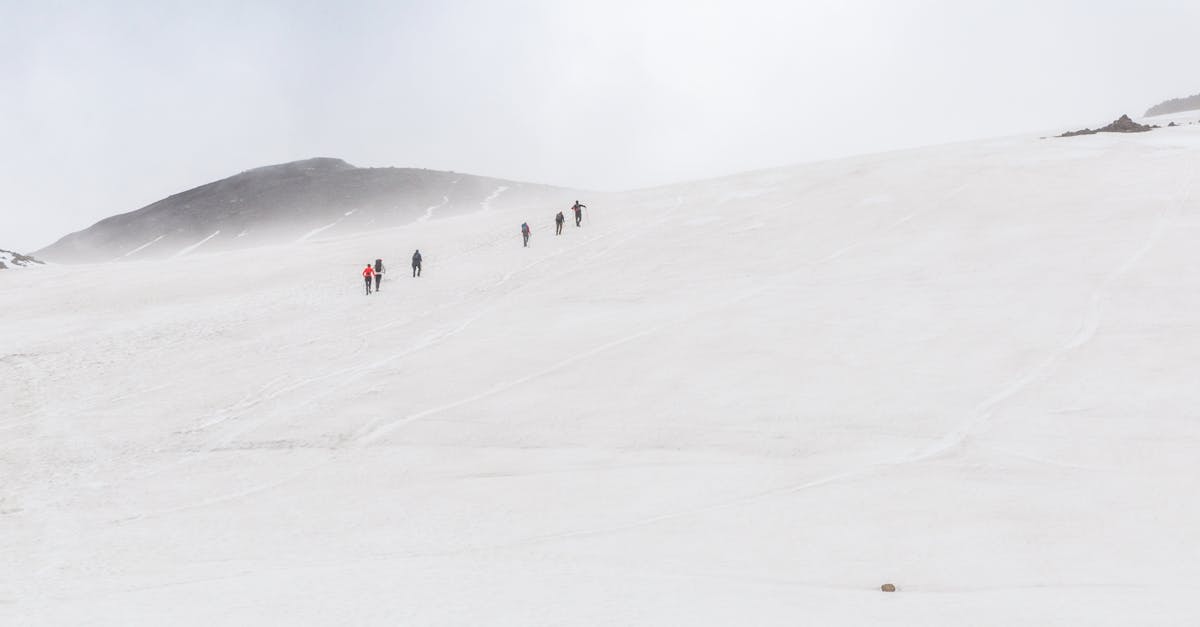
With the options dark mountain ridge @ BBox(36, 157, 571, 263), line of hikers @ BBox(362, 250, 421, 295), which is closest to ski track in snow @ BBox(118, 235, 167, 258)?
dark mountain ridge @ BBox(36, 157, 571, 263)

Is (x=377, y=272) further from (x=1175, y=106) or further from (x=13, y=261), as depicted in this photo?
(x=1175, y=106)

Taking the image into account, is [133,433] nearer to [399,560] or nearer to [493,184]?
[399,560]

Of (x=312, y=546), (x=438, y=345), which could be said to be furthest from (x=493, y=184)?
(x=312, y=546)

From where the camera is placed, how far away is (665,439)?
39.5ft

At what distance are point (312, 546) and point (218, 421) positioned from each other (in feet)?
21.7

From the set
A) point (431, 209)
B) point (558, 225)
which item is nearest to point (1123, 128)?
point (558, 225)

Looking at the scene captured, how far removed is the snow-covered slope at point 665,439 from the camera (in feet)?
25.2

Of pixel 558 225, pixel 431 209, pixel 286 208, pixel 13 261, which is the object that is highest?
pixel 286 208

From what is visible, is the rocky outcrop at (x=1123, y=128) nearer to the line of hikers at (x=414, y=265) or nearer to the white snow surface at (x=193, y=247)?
the line of hikers at (x=414, y=265)

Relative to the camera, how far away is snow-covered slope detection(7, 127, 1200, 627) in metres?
7.69

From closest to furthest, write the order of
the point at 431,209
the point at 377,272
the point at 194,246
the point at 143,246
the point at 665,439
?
the point at 665,439, the point at 377,272, the point at 194,246, the point at 143,246, the point at 431,209

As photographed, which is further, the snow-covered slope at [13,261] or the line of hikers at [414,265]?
the snow-covered slope at [13,261]

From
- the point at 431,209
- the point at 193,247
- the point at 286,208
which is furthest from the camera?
the point at 286,208

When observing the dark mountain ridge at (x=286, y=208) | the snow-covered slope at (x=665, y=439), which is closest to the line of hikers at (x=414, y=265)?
the snow-covered slope at (x=665, y=439)
